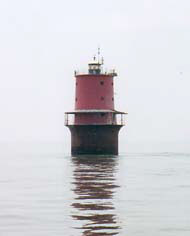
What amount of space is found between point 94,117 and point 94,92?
7.65 ft

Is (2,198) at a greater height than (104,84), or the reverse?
(104,84)

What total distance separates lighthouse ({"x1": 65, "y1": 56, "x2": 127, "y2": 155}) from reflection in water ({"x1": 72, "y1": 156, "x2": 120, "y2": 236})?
22788mm

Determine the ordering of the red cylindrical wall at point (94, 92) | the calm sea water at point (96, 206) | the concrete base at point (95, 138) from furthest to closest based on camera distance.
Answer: the red cylindrical wall at point (94, 92), the concrete base at point (95, 138), the calm sea water at point (96, 206)

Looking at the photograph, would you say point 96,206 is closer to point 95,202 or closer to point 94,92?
point 95,202

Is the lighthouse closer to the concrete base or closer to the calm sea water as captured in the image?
the concrete base

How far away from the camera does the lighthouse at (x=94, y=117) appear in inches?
2813

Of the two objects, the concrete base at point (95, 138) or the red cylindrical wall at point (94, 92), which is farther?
the red cylindrical wall at point (94, 92)

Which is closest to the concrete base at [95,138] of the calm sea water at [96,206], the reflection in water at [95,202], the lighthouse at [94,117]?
the lighthouse at [94,117]

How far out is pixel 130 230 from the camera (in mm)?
22766

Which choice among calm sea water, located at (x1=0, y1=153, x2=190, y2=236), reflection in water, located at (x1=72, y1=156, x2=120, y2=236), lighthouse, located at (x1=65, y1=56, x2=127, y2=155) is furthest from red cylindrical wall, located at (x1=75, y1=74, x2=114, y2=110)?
calm sea water, located at (x1=0, y1=153, x2=190, y2=236)

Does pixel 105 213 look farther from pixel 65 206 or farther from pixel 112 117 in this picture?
pixel 112 117

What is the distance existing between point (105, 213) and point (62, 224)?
2.79 meters

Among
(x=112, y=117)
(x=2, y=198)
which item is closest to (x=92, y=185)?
(x=2, y=198)

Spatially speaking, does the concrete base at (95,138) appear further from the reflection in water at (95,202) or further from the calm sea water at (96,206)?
the calm sea water at (96,206)
